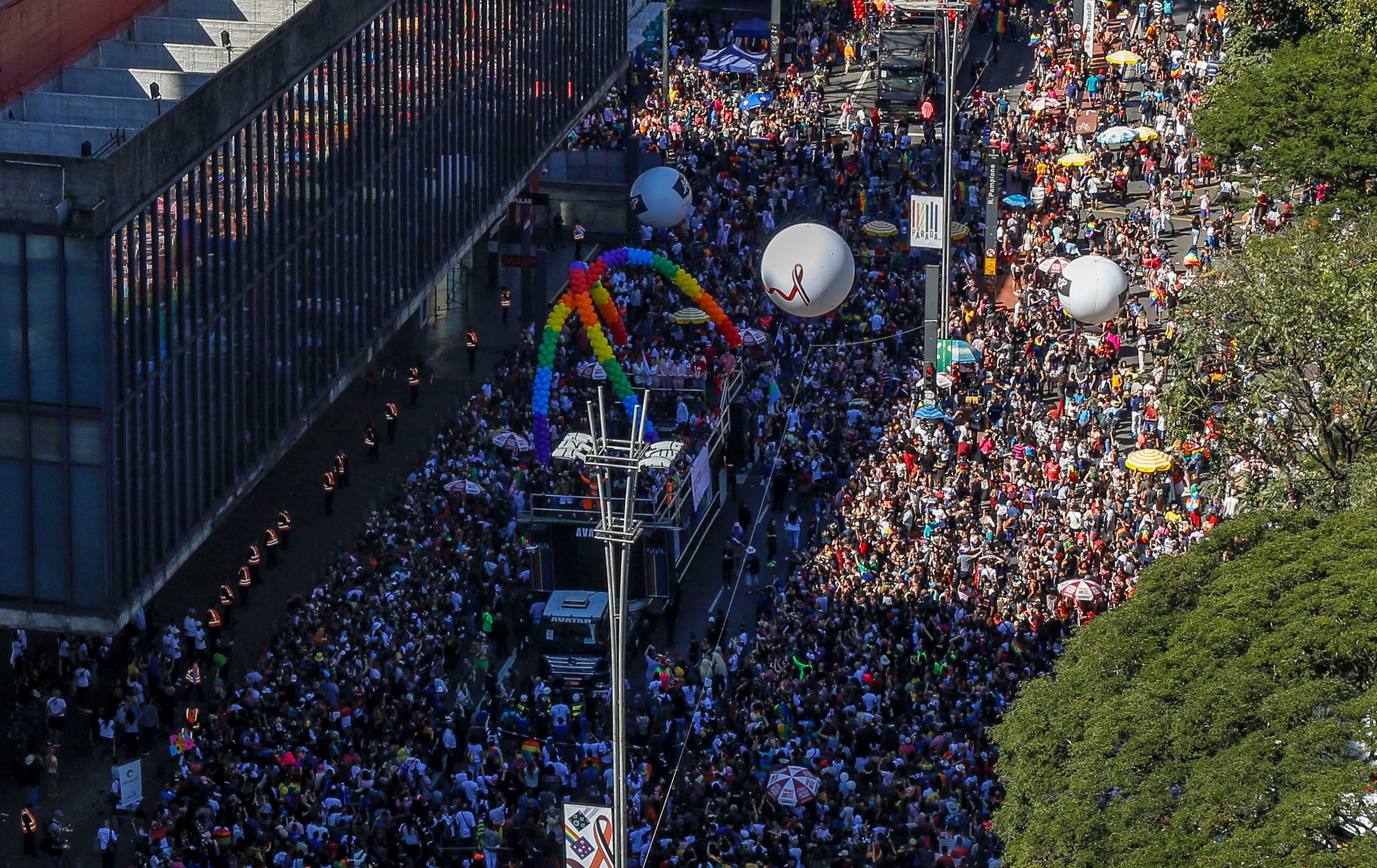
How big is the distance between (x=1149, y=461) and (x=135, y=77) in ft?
81.0

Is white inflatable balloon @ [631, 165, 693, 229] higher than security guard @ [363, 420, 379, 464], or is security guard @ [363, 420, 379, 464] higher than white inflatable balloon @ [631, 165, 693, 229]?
white inflatable balloon @ [631, 165, 693, 229]

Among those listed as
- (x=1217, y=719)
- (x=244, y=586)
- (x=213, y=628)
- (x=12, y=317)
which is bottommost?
(x=213, y=628)

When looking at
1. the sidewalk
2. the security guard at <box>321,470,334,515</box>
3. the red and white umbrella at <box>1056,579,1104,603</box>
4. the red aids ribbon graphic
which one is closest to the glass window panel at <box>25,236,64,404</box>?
the sidewalk

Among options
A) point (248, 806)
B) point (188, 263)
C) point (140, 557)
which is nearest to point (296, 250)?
point (188, 263)

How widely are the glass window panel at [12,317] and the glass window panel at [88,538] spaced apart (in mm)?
2058

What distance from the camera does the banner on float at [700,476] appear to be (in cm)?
6031

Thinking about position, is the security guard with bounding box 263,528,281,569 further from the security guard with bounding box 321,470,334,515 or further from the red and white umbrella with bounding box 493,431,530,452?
the red and white umbrella with bounding box 493,431,530,452

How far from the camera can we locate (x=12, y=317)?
48062 mm

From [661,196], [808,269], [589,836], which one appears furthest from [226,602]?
[661,196]

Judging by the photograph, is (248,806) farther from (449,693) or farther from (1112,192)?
(1112,192)

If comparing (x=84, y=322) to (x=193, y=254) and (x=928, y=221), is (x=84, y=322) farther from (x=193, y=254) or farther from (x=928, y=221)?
(x=928, y=221)

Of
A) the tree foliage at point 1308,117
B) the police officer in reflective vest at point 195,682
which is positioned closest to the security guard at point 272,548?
the police officer in reflective vest at point 195,682

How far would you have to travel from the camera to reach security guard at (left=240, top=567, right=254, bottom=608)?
56.2 metres

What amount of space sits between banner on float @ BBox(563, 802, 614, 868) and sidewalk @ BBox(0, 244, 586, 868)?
12301 millimetres
